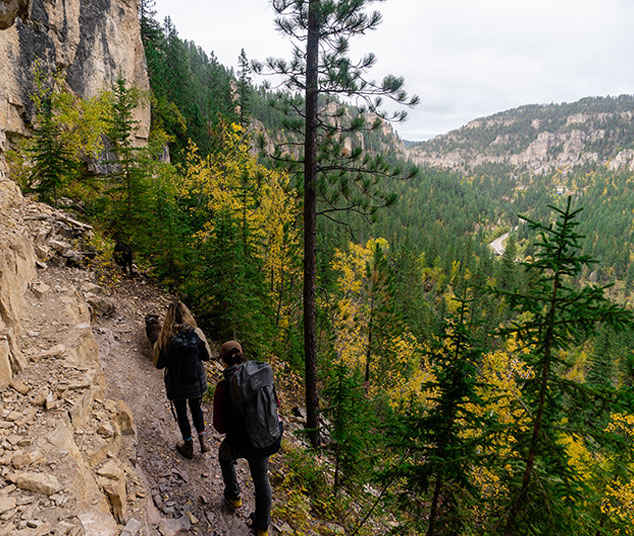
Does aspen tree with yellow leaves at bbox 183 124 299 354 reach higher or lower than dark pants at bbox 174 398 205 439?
higher

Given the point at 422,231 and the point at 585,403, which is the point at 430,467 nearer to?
the point at 585,403

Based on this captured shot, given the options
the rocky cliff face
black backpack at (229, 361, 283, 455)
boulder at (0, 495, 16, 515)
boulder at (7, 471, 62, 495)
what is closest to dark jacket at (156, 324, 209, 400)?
black backpack at (229, 361, 283, 455)

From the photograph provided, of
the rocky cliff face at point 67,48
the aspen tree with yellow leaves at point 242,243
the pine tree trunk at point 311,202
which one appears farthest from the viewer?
the rocky cliff face at point 67,48

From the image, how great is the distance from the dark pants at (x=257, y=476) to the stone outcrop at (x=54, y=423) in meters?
0.88

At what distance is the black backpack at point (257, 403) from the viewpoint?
11.0 feet

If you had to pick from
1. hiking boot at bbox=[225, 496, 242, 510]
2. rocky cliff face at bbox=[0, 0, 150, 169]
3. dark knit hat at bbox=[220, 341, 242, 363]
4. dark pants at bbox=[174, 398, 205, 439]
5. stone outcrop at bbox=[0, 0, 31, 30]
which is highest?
rocky cliff face at bbox=[0, 0, 150, 169]

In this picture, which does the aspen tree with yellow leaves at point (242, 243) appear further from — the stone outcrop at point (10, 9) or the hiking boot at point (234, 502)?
the hiking boot at point (234, 502)

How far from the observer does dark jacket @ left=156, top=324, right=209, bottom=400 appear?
14.0 ft

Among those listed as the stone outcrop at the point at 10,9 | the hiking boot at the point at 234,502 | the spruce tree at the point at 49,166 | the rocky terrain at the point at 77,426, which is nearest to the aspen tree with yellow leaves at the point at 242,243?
the rocky terrain at the point at 77,426

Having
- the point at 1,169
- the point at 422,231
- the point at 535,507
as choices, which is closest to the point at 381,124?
the point at 535,507

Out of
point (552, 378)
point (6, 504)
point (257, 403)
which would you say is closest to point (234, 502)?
point (257, 403)

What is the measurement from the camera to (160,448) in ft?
15.1

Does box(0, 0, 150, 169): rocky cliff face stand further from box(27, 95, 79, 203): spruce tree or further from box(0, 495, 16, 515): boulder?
box(0, 495, 16, 515): boulder

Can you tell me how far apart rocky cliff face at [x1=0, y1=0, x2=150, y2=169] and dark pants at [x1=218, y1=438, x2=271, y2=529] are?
6926 millimetres
